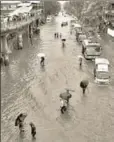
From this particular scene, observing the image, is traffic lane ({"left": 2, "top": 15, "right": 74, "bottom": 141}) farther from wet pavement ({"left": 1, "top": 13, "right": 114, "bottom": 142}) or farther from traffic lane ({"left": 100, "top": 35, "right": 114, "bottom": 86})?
traffic lane ({"left": 100, "top": 35, "right": 114, "bottom": 86})

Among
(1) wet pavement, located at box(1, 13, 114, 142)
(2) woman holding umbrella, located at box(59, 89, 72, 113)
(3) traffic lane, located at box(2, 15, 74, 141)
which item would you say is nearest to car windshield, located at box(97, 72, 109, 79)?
(1) wet pavement, located at box(1, 13, 114, 142)

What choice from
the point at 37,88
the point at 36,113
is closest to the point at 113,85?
the point at 37,88

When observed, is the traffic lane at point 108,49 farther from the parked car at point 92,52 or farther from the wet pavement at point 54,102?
the parked car at point 92,52

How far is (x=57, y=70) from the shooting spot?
3794 centimetres

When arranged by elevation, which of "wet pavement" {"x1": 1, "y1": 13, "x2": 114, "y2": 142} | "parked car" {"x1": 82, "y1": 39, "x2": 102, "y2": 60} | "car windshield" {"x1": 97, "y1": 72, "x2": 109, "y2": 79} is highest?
"parked car" {"x1": 82, "y1": 39, "x2": 102, "y2": 60}

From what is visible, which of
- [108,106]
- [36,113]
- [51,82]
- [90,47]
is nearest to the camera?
[36,113]

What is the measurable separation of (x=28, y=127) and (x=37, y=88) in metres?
8.97

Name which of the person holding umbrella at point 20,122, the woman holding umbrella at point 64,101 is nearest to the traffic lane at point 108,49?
the woman holding umbrella at point 64,101

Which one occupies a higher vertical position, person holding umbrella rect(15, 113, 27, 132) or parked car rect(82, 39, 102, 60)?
parked car rect(82, 39, 102, 60)

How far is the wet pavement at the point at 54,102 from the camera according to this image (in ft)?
69.1

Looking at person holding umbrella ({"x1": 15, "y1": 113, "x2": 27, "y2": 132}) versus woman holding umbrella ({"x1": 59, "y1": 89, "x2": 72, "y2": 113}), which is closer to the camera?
person holding umbrella ({"x1": 15, "y1": 113, "x2": 27, "y2": 132})

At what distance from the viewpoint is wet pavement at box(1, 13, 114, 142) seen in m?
21.0

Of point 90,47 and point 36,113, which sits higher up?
point 90,47

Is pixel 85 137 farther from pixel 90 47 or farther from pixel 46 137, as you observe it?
pixel 90 47
